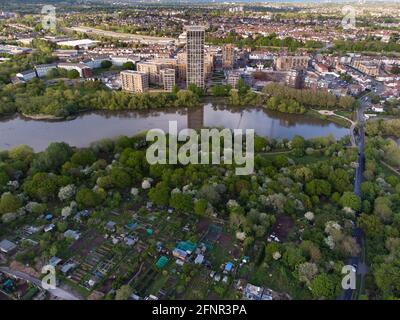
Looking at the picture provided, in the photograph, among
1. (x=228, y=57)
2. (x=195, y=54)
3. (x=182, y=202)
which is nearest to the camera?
(x=182, y=202)

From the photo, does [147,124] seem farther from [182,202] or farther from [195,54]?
[182,202]

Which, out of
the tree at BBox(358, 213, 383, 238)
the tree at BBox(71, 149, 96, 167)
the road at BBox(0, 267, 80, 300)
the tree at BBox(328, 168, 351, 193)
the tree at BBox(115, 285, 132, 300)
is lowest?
the road at BBox(0, 267, 80, 300)

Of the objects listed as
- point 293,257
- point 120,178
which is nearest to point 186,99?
point 120,178

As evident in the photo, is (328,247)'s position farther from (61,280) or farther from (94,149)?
(94,149)

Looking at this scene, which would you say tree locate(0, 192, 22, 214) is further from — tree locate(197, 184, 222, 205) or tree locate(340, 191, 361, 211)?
tree locate(340, 191, 361, 211)

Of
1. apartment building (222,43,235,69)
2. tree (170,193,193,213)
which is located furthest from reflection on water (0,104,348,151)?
apartment building (222,43,235,69)

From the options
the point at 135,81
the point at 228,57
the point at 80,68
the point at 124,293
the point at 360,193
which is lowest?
the point at 124,293

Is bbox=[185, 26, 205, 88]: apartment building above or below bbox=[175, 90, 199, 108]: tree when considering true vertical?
above

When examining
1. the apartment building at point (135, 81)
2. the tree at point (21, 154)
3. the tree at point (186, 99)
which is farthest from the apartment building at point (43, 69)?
the tree at point (21, 154)
